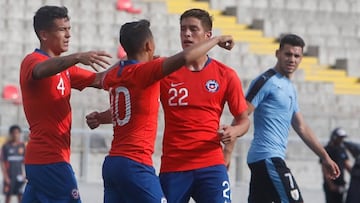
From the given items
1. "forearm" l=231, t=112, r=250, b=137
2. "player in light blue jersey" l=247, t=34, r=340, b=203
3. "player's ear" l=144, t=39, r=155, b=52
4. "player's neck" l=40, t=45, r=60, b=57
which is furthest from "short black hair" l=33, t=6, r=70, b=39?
"player in light blue jersey" l=247, t=34, r=340, b=203

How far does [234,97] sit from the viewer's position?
10023 millimetres

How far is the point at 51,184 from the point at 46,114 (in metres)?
0.56

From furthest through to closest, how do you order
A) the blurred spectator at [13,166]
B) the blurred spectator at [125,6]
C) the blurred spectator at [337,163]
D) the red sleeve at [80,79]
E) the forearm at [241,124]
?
the blurred spectator at [125,6]
the blurred spectator at [13,166]
the blurred spectator at [337,163]
the red sleeve at [80,79]
the forearm at [241,124]

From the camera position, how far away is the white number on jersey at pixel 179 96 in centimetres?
1002

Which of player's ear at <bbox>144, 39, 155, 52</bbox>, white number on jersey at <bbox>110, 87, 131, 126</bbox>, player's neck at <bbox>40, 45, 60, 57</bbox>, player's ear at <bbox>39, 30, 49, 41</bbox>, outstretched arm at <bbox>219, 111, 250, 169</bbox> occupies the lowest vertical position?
outstretched arm at <bbox>219, 111, 250, 169</bbox>

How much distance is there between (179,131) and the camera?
10016 mm

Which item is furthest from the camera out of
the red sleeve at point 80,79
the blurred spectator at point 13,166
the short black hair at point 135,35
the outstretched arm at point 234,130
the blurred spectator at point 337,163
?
the blurred spectator at point 13,166

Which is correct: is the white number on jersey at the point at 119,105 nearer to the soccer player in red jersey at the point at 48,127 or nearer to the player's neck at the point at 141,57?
the player's neck at the point at 141,57

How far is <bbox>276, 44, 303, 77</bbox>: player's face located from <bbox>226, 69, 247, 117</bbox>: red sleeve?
2.17m

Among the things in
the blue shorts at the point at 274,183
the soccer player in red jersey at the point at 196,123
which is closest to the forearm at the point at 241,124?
the soccer player in red jersey at the point at 196,123

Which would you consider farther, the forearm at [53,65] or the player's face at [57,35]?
the player's face at [57,35]

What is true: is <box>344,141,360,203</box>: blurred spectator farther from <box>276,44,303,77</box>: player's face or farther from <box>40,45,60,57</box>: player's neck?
<box>40,45,60,57</box>: player's neck

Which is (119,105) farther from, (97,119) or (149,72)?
(97,119)

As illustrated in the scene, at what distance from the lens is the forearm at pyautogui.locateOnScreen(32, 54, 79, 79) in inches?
376
